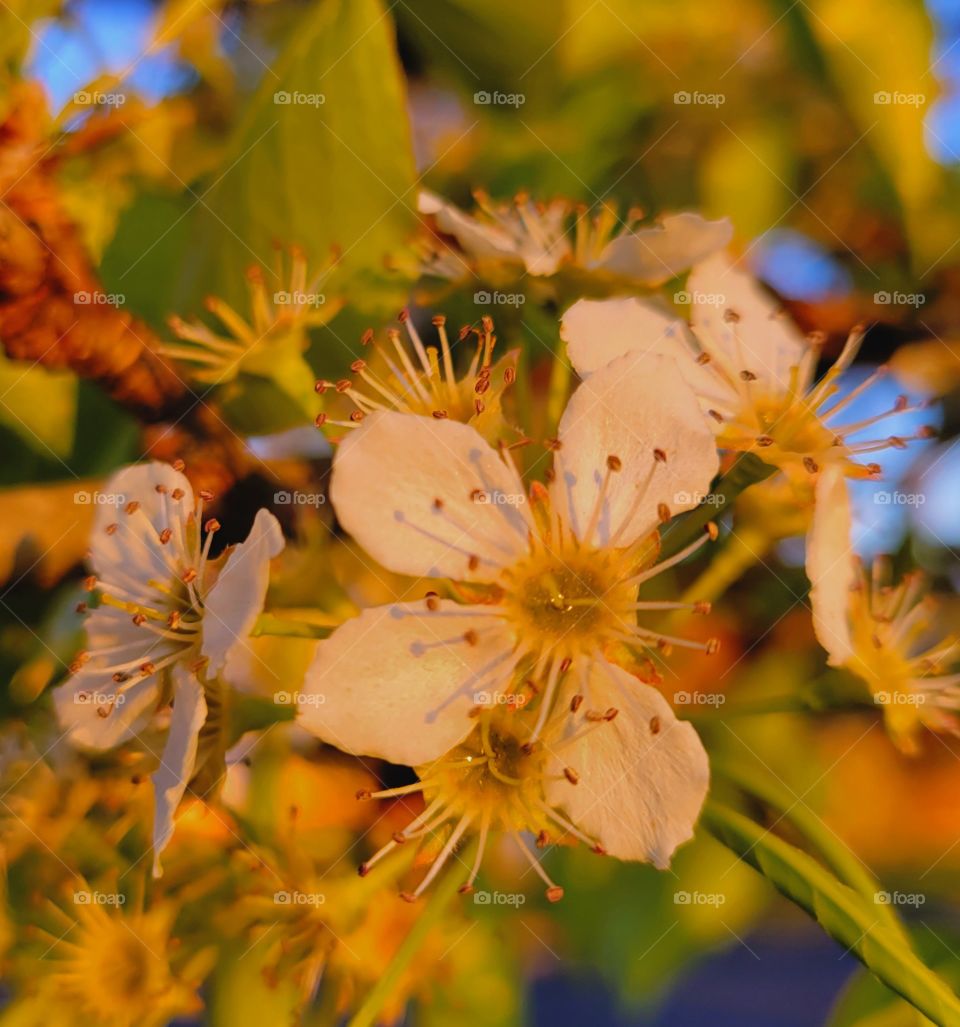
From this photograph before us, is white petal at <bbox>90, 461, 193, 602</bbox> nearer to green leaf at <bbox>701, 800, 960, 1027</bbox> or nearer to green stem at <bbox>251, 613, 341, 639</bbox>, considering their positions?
green stem at <bbox>251, 613, 341, 639</bbox>

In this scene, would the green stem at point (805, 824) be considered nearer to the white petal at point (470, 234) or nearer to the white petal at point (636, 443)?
the white petal at point (636, 443)

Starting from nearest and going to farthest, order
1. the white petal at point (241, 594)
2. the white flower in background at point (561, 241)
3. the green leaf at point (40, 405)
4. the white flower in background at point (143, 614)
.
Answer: the white petal at point (241, 594) → the white flower in background at point (143, 614) → the white flower in background at point (561, 241) → the green leaf at point (40, 405)

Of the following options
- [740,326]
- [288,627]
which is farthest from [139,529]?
[740,326]

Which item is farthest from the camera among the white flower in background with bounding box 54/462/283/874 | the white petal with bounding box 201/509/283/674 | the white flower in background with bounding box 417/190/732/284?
the white flower in background with bounding box 417/190/732/284

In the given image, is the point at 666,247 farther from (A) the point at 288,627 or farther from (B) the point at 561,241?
(A) the point at 288,627

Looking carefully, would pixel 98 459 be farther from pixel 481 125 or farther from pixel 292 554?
pixel 481 125

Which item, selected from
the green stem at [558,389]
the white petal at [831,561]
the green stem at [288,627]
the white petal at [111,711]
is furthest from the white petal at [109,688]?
the white petal at [831,561]

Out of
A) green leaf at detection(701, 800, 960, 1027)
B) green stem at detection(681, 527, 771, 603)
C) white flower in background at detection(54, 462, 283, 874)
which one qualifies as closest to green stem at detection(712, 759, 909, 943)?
green leaf at detection(701, 800, 960, 1027)
